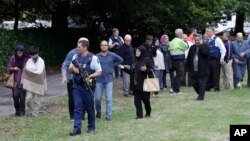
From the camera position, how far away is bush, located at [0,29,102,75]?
21531mm

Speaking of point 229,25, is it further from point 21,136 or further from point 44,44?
point 21,136

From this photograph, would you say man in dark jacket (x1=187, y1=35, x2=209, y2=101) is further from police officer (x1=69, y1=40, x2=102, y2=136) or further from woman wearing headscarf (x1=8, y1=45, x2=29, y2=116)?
police officer (x1=69, y1=40, x2=102, y2=136)

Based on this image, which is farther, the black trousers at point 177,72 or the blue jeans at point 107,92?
the black trousers at point 177,72

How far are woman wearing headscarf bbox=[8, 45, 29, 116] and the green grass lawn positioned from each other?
383 millimetres

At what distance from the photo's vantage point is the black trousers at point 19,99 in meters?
13.3

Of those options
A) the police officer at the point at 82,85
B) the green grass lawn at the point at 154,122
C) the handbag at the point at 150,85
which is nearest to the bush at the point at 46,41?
the green grass lawn at the point at 154,122

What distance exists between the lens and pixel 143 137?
32.8 feet

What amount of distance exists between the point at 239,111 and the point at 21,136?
5066 mm

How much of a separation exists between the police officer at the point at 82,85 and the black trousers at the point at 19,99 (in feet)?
9.73

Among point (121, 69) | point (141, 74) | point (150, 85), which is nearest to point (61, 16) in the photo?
point (121, 69)

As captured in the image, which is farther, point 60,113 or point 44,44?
point 44,44

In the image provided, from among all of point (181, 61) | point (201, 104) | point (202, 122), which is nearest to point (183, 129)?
point (202, 122)

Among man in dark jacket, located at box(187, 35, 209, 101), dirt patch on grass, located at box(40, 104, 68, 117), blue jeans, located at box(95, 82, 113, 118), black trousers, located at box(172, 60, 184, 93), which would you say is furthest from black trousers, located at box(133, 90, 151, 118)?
black trousers, located at box(172, 60, 184, 93)

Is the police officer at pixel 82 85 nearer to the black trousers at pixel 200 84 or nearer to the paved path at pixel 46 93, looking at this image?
the paved path at pixel 46 93
